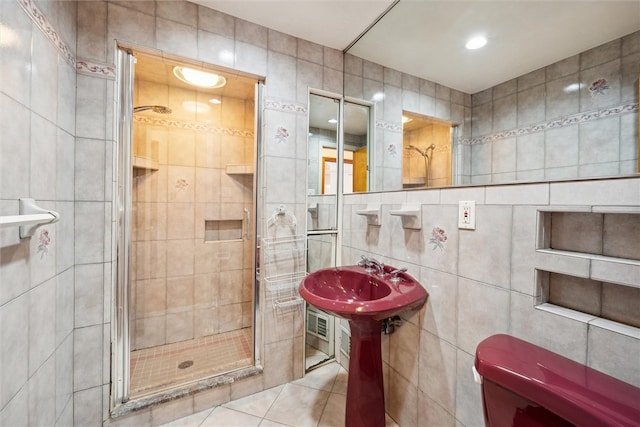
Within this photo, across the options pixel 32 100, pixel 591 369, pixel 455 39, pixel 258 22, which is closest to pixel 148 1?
pixel 258 22

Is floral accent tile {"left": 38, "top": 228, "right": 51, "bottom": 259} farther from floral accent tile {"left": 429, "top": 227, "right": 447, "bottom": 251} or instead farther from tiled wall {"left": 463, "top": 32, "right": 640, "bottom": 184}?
tiled wall {"left": 463, "top": 32, "right": 640, "bottom": 184}

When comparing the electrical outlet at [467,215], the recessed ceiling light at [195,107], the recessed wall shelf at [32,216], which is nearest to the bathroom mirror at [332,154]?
the electrical outlet at [467,215]

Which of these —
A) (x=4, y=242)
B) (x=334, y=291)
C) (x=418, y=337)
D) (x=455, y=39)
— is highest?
(x=455, y=39)

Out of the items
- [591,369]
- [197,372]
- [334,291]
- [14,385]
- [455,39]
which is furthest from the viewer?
[197,372]

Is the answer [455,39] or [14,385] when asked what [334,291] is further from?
[455,39]

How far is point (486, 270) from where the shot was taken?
101cm

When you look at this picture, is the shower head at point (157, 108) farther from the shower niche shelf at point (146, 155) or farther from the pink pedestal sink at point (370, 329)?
the pink pedestal sink at point (370, 329)

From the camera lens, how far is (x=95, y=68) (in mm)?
1276

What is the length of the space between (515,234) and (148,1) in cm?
203

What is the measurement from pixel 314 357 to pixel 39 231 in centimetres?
177

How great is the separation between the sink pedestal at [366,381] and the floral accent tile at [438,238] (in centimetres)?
47

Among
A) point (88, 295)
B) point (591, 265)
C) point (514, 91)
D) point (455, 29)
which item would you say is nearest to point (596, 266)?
point (591, 265)

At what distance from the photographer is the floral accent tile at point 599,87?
78 cm

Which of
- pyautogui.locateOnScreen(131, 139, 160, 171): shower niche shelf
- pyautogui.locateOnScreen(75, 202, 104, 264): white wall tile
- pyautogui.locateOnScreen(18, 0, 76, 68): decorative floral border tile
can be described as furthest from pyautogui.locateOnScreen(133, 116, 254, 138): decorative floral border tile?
pyautogui.locateOnScreen(75, 202, 104, 264): white wall tile
